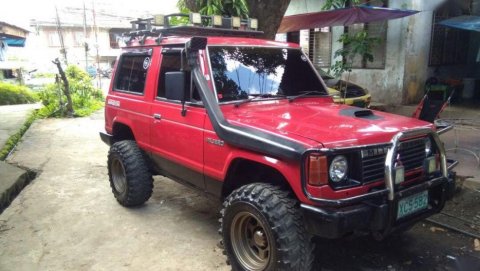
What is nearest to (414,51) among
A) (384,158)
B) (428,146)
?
(428,146)

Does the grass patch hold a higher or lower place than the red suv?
lower

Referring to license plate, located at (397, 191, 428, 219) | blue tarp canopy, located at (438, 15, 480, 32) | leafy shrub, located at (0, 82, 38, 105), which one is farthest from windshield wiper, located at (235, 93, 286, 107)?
leafy shrub, located at (0, 82, 38, 105)

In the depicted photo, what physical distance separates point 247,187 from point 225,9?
3.64 m

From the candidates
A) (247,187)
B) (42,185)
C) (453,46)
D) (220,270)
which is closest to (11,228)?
(42,185)

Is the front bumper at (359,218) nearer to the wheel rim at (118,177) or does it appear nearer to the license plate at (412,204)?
the license plate at (412,204)

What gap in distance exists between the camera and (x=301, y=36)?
43.9ft

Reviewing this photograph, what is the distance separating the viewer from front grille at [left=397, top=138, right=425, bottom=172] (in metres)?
2.98

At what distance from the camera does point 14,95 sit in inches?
591

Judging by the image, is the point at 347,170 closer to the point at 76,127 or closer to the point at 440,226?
the point at 440,226

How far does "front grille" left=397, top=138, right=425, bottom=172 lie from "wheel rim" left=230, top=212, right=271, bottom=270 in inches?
46.7

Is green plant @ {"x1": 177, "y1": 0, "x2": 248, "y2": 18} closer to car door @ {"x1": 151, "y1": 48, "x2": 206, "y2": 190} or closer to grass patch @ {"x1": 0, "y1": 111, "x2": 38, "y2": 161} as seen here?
car door @ {"x1": 151, "y1": 48, "x2": 206, "y2": 190}

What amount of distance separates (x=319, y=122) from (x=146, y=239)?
215cm

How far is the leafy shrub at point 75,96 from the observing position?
12.2m

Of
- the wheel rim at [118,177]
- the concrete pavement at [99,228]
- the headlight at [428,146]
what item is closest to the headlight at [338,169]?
the headlight at [428,146]
